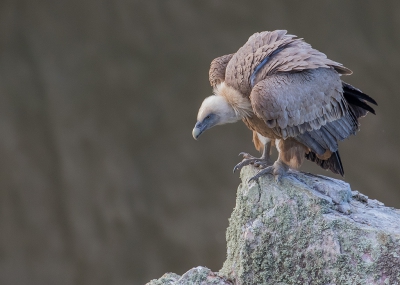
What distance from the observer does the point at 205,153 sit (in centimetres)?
500

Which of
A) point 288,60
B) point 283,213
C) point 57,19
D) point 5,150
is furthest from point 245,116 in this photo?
point 5,150

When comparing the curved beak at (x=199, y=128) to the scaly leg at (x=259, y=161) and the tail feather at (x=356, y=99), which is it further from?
the tail feather at (x=356, y=99)

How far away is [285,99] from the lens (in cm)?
237

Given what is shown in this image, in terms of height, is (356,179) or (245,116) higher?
(356,179)

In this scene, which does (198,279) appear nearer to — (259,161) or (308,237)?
(308,237)

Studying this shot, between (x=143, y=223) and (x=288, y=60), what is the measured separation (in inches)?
124

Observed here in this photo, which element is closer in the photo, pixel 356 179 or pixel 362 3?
pixel 362 3

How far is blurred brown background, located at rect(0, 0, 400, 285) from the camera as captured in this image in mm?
4695

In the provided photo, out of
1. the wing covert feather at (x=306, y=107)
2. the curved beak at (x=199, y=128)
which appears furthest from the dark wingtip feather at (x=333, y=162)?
the curved beak at (x=199, y=128)

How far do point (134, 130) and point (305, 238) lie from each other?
2.99 metres

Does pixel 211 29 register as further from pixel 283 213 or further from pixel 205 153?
pixel 283 213

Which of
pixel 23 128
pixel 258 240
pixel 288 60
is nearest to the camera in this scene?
pixel 258 240

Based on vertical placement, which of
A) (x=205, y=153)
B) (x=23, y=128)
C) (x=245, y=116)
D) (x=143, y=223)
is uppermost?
(x=23, y=128)

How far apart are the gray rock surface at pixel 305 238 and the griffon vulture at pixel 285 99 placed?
163 millimetres
